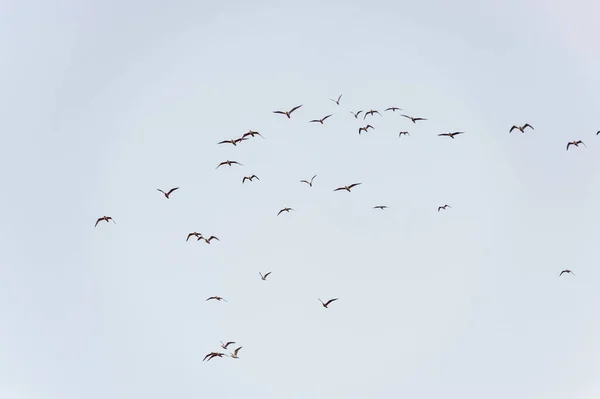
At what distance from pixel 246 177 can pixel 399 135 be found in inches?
789

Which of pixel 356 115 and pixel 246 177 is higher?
pixel 356 115

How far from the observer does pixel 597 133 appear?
9312 centimetres

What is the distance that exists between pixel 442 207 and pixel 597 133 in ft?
72.2

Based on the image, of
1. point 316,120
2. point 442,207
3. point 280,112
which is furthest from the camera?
point 442,207

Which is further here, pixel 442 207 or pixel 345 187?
pixel 442 207

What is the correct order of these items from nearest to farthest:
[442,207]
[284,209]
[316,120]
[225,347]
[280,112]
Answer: [225,347] < [280,112] < [316,120] < [284,209] < [442,207]

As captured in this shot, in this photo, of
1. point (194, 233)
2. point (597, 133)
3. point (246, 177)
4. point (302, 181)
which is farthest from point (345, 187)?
point (597, 133)

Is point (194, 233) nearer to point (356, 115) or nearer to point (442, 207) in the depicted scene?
point (356, 115)

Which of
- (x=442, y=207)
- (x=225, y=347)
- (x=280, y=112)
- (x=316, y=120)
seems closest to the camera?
(x=225, y=347)

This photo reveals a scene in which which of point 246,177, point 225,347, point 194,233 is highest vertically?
point 246,177

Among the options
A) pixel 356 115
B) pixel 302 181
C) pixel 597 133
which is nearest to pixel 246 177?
pixel 302 181

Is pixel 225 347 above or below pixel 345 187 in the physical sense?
below

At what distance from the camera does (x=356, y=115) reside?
9225 cm

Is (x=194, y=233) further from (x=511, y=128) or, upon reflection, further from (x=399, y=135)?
(x=511, y=128)
